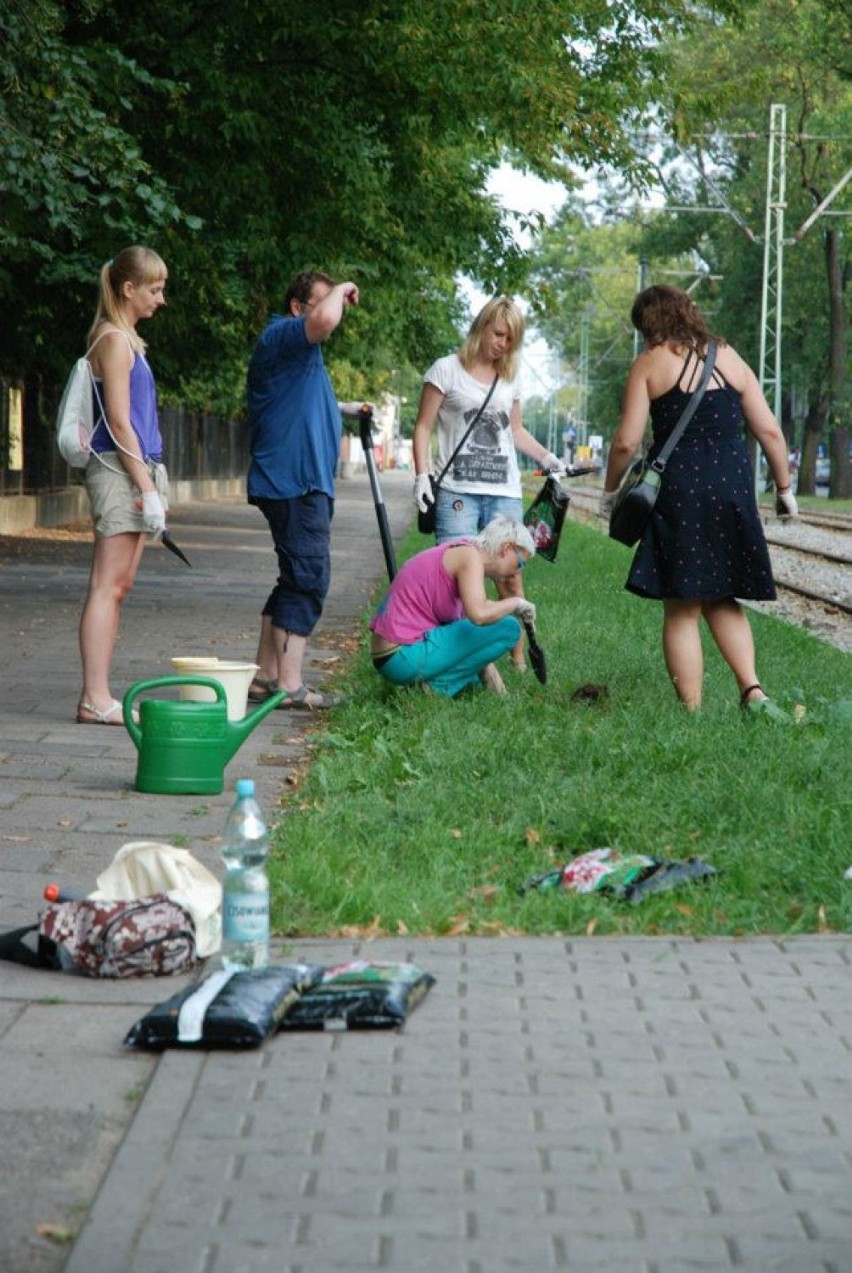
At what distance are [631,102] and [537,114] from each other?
1.59 metres

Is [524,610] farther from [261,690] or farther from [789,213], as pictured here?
[789,213]

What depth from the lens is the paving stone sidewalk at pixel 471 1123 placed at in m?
3.04

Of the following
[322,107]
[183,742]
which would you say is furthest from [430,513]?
[322,107]

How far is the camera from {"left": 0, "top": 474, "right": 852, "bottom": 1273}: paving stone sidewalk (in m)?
3.04

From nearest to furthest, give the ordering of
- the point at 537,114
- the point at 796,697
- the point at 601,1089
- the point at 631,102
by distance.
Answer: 1. the point at 601,1089
2. the point at 796,697
3. the point at 537,114
4. the point at 631,102

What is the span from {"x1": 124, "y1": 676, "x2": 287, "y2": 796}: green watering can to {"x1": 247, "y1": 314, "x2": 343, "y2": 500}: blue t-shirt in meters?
2.17

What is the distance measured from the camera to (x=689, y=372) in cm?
824

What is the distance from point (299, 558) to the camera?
895 centimetres

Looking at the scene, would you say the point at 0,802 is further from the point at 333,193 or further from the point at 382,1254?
the point at 333,193

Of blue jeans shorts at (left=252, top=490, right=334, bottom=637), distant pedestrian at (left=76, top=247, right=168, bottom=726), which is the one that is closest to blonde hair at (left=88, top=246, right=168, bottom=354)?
distant pedestrian at (left=76, top=247, right=168, bottom=726)

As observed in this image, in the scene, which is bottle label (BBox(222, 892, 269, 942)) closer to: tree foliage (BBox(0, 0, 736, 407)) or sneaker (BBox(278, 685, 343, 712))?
sneaker (BBox(278, 685, 343, 712))

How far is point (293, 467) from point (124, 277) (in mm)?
1225

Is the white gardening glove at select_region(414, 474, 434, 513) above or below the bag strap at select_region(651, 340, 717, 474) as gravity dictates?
below

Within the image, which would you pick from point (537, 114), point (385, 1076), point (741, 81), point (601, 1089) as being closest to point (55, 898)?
point (385, 1076)
